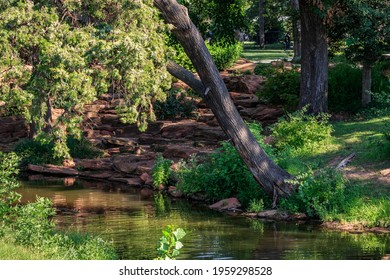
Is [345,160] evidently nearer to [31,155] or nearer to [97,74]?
[97,74]

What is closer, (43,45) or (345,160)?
(43,45)

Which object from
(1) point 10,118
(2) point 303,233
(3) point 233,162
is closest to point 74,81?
(2) point 303,233

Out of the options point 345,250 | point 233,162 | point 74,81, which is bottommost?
point 345,250

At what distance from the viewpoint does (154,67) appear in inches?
535

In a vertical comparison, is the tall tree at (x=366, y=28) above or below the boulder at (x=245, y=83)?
above

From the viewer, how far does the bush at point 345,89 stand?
26359 mm

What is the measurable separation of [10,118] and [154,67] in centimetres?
1831

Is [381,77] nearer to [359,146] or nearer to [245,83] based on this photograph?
[245,83]

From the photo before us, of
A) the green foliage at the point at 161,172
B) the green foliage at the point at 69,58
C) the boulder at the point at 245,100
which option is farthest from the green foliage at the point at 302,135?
the green foliage at the point at 69,58

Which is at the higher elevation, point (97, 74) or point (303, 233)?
point (97, 74)

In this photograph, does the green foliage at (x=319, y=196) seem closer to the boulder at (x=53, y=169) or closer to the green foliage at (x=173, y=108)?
the boulder at (x=53, y=169)

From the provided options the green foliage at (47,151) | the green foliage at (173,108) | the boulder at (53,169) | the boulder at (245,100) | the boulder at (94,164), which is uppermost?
the boulder at (245,100)

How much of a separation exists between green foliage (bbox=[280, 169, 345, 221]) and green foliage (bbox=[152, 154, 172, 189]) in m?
4.97

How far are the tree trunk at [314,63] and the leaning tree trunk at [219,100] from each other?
23.0ft
